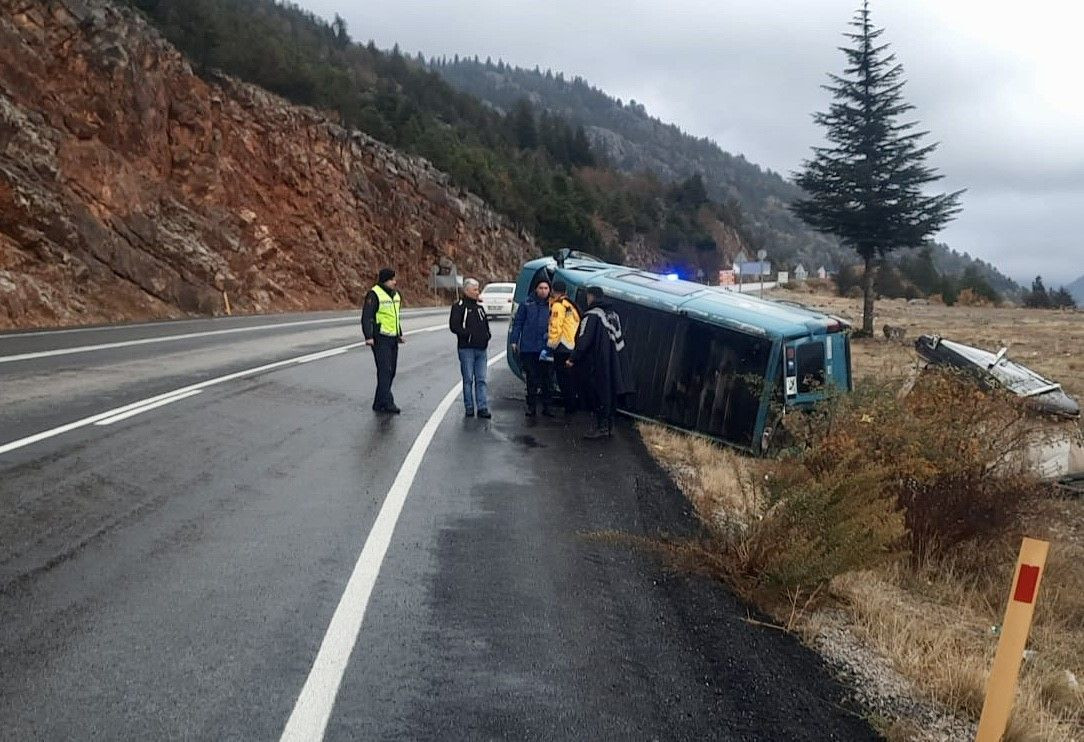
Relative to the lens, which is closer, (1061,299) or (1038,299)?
(1038,299)

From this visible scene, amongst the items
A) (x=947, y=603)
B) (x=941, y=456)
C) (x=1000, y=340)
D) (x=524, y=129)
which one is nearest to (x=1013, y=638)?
(x=947, y=603)

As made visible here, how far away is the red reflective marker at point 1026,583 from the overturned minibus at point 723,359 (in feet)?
19.9

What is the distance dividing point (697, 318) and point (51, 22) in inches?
1172

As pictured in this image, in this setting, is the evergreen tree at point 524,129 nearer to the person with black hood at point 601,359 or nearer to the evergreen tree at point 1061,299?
the evergreen tree at point 1061,299

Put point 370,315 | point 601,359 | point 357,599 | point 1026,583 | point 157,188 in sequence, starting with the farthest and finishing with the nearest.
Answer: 1. point 157,188
2. point 370,315
3. point 601,359
4. point 357,599
5. point 1026,583

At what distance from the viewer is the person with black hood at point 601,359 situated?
10531 millimetres

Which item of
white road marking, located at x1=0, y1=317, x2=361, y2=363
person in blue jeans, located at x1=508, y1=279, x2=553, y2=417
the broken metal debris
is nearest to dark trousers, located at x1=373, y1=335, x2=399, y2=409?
person in blue jeans, located at x1=508, y1=279, x2=553, y2=417

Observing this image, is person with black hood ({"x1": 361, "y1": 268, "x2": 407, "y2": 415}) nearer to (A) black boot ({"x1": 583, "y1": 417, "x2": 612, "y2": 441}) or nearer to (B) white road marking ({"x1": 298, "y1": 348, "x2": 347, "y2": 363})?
(A) black boot ({"x1": 583, "y1": 417, "x2": 612, "y2": 441})

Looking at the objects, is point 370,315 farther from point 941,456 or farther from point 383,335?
point 941,456

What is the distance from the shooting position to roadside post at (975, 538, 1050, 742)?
3717 mm

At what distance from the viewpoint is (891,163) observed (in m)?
30.3

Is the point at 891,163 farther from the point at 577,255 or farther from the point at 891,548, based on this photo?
the point at 891,548

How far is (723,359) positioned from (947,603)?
4409 mm

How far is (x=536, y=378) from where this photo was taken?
39.7ft
